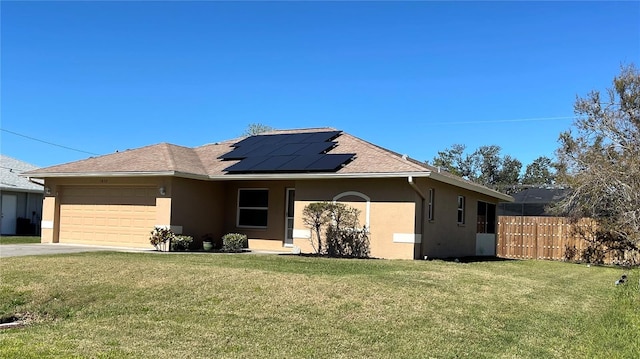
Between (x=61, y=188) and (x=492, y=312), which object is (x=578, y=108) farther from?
(x=61, y=188)

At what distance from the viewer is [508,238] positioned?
25219 mm

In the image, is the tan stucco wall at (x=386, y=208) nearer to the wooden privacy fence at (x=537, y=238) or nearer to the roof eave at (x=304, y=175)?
the roof eave at (x=304, y=175)

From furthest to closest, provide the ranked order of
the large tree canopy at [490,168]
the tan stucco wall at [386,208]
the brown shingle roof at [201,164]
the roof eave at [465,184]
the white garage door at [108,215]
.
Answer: the large tree canopy at [490,168] < the white garage door at [108,215] < the brown shingle roof at [201,164] < the roof eave at [465,184] < the tan stucco wall at [386,208]

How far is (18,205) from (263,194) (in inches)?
649

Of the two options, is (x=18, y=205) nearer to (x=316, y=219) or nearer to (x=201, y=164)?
(x=201, y=164)

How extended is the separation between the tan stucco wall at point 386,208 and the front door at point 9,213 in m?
18.4

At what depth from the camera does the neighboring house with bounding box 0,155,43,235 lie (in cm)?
2858

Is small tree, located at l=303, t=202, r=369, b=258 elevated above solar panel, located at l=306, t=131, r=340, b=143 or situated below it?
below

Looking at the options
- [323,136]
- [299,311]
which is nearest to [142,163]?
[323,136]

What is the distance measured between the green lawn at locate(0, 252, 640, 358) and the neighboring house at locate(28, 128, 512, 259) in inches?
143

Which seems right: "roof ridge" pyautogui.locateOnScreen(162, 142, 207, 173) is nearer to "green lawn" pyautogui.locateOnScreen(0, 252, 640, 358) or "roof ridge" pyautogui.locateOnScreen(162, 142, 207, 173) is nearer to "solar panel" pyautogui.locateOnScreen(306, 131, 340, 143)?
"solar panel" pyautogui.locateOnScreen(306, 131, 340, 143)

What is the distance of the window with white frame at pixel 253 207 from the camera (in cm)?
2070

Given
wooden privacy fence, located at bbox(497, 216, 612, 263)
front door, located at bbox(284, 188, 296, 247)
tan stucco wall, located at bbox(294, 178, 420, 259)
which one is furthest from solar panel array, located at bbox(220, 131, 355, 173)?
wooden privacy fence, located at bbox(497, 216, 612, 263)

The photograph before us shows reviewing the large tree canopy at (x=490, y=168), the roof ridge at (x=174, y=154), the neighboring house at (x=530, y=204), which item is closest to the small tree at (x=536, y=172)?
the large tree canopy at (x=490, y=168)
